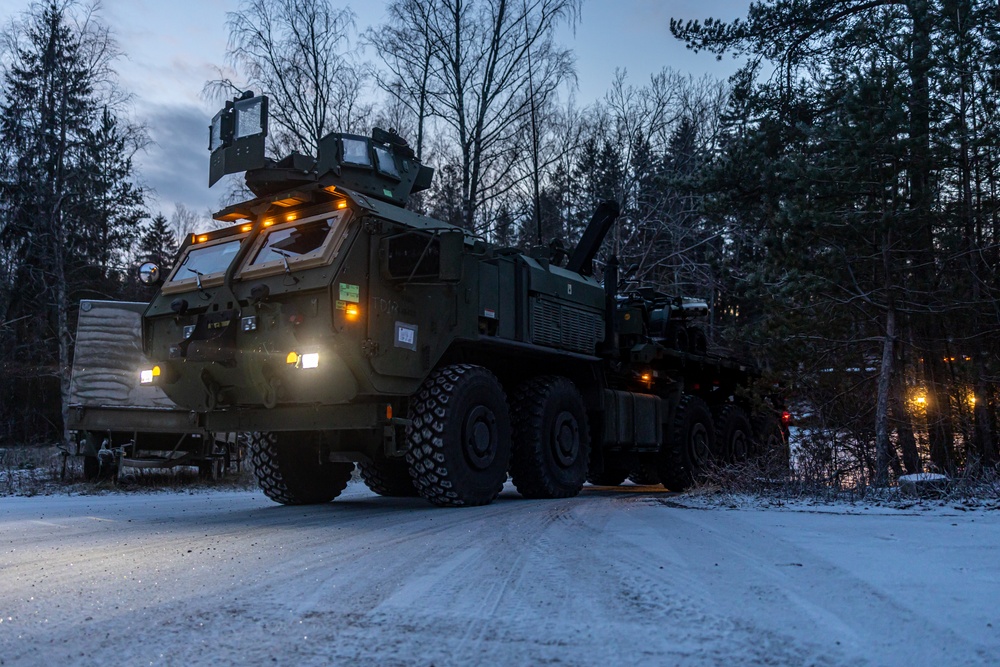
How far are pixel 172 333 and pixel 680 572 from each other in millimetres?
6496

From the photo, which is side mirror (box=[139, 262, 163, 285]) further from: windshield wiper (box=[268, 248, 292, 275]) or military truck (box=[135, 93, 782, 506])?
windshield wiper (box=[268, 248, 292, 275])

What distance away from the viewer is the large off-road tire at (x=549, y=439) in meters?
9.91

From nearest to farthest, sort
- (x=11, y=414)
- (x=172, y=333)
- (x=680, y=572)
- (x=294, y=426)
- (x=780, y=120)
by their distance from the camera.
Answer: (x=680, y=572) → (x=294, y=426) → (x=172, y=333) → (x=780, y=120) → (x=11, y=414)

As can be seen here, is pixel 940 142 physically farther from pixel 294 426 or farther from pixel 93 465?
pixel 93 465

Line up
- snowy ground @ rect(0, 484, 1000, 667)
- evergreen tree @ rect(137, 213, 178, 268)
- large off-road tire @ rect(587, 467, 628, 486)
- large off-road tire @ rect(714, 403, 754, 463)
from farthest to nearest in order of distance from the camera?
1. evergreen tree @ rect(137, 213, 178, 268)
2. large off-road tire @ rect(714, 403, 754, 463)
3. large off-road tire @ rect(587, 467, 628, 486)
4. snowy ground @ rect(0, 484, 1000, 667)

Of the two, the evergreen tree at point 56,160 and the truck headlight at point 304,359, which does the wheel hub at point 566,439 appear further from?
the evergreen tree at point 56,160

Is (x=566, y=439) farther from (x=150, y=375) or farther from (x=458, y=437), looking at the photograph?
(x=150, y=375)

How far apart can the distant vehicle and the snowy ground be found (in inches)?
190

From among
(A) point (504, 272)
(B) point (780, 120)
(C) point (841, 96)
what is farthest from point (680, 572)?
(B) point (780, 120)

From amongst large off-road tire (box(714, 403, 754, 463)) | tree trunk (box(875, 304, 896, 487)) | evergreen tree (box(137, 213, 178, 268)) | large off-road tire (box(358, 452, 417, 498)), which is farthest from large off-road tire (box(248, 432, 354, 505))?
evergreen tree (box(137, 213, 178, 268))

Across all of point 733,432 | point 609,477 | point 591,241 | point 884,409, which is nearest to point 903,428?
point 884,409

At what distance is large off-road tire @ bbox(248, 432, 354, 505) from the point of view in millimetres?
9789

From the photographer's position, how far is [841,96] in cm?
1099

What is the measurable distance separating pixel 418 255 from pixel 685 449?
6530 mm
